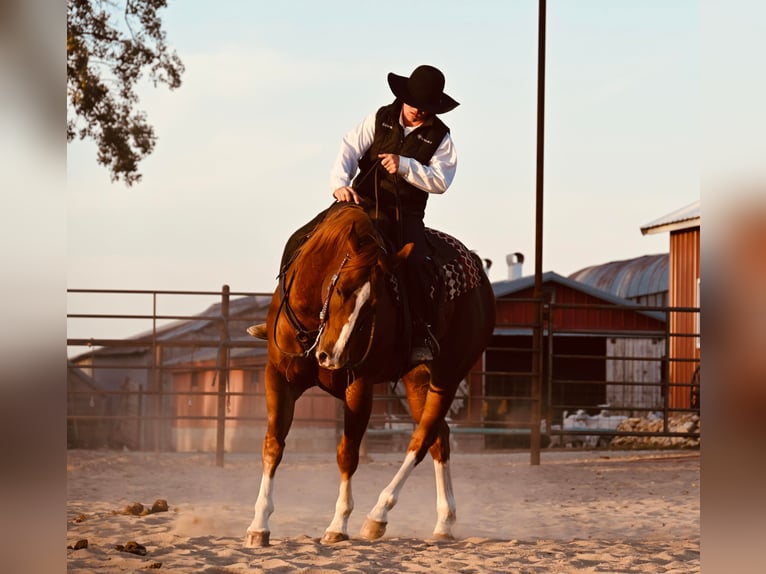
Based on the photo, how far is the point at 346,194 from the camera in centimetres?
486

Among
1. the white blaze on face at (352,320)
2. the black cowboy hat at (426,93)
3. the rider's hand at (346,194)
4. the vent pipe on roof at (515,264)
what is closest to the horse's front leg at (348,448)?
the white blaze on face at (352,320)

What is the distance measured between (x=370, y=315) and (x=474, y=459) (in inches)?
259

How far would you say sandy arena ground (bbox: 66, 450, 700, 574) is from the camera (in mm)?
4422

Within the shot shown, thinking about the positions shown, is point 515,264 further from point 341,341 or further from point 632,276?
point 341,341

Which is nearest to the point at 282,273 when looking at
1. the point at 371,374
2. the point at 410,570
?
the point at 371,374

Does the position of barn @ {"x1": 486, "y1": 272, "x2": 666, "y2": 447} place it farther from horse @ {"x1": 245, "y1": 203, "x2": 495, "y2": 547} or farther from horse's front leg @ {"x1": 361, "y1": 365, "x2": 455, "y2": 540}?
horse @ {"x1": 245, "y1": 203, "x2": 495, "y2": 547}

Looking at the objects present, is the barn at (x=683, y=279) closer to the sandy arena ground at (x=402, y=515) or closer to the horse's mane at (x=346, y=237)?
the sandy arena ground at (x=402, y=515)

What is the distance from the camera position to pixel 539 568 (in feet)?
14.4

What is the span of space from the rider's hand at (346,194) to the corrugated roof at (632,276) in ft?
59.9

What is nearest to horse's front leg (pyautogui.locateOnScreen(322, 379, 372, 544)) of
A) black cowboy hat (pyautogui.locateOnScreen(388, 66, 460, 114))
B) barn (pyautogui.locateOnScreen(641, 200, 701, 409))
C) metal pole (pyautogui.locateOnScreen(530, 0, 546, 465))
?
black cowboy hat (pyautogui.locateOnScreen(388, 66, 460, 114))

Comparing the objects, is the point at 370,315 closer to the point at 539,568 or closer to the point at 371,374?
the point at 371,374

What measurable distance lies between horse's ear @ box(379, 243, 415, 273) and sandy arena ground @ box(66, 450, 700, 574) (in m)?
1.26

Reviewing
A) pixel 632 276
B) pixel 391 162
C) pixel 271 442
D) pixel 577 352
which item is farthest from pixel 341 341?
pixel 632 276

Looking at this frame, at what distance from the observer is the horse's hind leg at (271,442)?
4672mm
